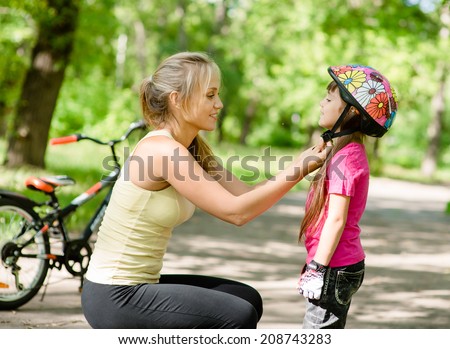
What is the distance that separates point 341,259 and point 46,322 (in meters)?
2.19

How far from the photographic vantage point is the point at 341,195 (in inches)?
129

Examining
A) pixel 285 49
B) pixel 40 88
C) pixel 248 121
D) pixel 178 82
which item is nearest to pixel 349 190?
pixel 178 82

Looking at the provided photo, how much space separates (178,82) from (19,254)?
86.5 inches

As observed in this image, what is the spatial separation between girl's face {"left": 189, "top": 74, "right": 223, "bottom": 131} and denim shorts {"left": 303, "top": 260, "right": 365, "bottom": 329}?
0.87 metres

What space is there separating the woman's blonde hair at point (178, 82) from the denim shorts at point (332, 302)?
A: 101 cm

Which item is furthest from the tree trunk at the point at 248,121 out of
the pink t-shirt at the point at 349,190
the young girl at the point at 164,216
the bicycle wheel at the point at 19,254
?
the young girl at the point at 164,216

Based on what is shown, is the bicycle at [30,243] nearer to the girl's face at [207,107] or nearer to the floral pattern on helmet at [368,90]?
the girl's face at [207,107]

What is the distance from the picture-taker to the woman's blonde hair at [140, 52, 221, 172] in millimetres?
3250

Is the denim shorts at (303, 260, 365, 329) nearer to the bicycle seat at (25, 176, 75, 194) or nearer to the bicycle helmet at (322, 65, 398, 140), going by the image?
the bicycle helmet at (322, 65, 398, 140)

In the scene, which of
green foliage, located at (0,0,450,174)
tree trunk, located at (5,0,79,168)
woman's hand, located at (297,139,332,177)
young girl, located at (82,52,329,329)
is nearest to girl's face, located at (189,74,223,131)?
young girl, located at (82,52,329,329)

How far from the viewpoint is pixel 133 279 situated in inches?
122

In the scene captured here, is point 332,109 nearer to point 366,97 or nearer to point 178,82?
point 366,97
